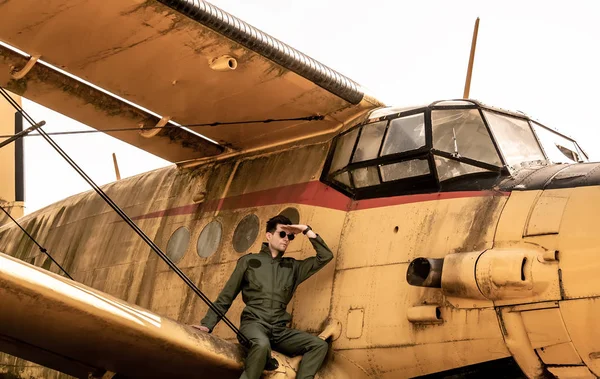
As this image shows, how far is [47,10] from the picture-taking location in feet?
25.9

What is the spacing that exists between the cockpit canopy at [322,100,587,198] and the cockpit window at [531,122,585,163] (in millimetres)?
13

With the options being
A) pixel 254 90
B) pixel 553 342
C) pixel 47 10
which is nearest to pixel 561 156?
pixel 553 342

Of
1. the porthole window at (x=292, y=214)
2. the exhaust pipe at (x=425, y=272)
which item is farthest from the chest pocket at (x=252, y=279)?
the exhaust pipe at (x=425, y=272)

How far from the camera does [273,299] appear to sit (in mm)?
7754

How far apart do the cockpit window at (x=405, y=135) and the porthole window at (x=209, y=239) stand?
214 cm

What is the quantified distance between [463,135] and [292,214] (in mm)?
1846

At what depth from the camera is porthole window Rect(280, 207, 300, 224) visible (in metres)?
8.61

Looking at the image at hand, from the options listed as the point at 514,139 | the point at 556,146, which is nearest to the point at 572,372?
the point at 514,139

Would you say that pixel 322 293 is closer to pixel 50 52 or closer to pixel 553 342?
pixel 553 342

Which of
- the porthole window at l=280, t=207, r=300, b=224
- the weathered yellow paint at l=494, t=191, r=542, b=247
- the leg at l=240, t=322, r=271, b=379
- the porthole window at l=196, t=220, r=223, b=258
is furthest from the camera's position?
the porthole window at l=196, t=220, r=223, b=258

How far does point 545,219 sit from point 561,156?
6.27 feet

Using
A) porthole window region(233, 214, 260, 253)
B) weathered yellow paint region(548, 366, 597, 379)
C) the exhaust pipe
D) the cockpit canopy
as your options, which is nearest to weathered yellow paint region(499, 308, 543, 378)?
weathered yellow paint region(548, 366, 597, 379)

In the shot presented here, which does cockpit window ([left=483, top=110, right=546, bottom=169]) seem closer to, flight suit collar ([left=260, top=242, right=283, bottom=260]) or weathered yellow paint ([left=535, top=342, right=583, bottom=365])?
weathered yellow paint ([left=535, top=342, right=583, bottom=365])

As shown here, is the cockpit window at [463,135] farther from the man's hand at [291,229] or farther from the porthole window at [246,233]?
the porthole window at [246,233]
